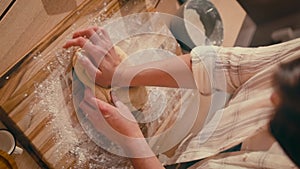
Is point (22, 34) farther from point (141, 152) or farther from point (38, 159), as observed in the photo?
point (141, 152)

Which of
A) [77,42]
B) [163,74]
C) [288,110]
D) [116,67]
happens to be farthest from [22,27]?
[288,110]

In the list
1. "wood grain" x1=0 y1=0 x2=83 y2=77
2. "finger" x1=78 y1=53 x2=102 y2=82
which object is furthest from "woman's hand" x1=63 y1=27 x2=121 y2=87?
"wood grain" x1=0 y1=0 x2=83 y2=77

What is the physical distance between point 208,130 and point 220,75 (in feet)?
0.45

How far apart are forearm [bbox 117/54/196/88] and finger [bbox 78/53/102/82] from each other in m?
0.06

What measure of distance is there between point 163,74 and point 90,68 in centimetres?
17

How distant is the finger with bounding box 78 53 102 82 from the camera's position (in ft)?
3.25

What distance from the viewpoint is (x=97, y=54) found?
1000 millimetres

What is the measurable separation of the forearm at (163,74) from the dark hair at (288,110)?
42cm

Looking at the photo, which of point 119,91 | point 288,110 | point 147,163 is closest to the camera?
point 288,110

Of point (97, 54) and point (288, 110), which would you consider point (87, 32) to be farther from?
point (288, 110)

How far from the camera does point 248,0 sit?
1672 mm

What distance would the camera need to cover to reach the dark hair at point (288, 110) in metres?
0.54

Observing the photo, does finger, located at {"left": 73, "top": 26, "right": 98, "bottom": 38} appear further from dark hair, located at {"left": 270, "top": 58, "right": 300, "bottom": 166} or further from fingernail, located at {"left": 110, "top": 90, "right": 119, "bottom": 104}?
dark hair, located at {"left": 270, "top": 58, "right": 300, "bottom": 166}

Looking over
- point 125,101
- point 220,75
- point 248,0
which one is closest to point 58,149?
point 125,101
